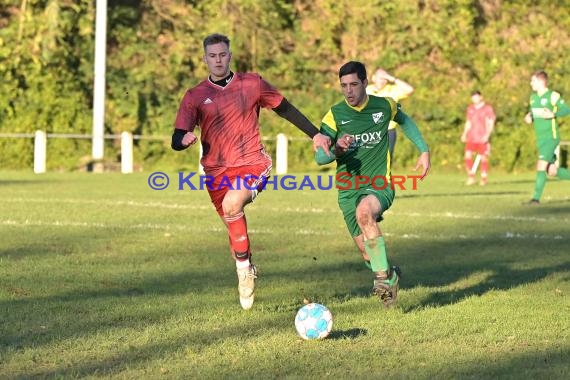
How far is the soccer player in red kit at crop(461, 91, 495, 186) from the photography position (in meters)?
27.7

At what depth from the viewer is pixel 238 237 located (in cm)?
934

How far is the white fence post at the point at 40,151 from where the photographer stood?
31.0 metres

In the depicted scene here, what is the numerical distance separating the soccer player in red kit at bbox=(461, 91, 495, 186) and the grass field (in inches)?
321

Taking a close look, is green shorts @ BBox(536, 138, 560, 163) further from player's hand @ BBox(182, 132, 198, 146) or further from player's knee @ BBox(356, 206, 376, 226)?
player's hand @ BBox(182, 132, 198, 146)

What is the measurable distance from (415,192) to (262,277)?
13359 mm

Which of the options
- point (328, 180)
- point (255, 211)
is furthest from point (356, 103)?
point (328, 180)

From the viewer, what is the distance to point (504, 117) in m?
33.7

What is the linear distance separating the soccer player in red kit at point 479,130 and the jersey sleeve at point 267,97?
18.4 meters

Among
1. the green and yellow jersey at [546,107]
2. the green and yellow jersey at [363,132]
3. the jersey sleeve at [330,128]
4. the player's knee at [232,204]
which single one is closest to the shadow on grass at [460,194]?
the green and yellow jersey at [546,107]

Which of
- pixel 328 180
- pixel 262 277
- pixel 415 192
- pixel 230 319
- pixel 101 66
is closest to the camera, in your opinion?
pixel 230 319

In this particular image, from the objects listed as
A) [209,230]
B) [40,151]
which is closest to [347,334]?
[209,230]

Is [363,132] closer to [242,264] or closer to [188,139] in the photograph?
[242,264]

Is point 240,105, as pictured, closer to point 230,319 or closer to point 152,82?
point 230,319

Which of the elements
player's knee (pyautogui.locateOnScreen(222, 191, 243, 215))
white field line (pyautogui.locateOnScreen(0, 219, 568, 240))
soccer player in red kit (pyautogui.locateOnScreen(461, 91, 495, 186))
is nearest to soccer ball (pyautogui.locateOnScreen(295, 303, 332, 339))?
player's knee (pyautogui.locateOnScreen(222, 191, 243, 215))
